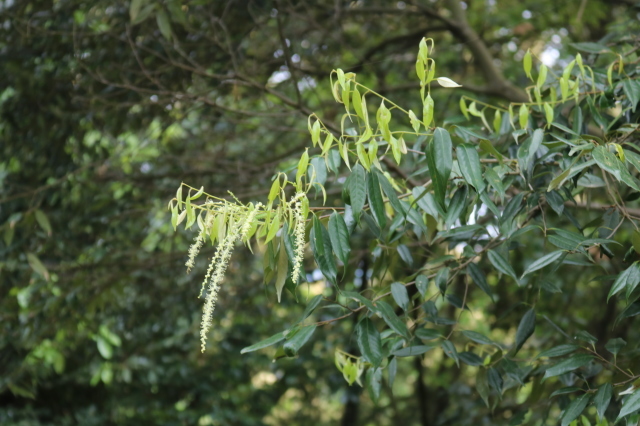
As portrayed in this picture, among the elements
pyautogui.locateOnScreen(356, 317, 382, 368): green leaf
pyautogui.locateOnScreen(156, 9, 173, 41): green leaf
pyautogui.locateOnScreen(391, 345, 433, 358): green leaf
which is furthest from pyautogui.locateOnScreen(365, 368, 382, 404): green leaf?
pyautogui.locateOnScreen(156, 9, 173, 41): green leaf

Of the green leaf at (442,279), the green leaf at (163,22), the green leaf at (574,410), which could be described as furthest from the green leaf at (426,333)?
the green leaf at (163,22)

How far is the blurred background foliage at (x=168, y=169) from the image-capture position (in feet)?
9.55

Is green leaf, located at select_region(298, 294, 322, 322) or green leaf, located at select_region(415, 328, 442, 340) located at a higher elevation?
green leaf, located at select_region(298, 294, 322, 322)

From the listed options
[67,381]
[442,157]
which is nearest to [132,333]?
[67,381]

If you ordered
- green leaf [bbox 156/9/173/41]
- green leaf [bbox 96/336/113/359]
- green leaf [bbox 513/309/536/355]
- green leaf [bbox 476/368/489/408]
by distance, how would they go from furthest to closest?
1. green leaf [bbox 96/336/113/359]
2. green leaf [bbox 156/9/173/41]
3. green leaf [bbox 476/368/489/408]
4. green leaf [bbox 513/309/536/355]

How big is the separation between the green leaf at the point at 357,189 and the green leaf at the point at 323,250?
0.08 meters

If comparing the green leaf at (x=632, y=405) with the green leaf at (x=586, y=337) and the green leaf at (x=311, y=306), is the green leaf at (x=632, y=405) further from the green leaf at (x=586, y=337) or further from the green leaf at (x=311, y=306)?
the green leaf at (x=311, y=306)

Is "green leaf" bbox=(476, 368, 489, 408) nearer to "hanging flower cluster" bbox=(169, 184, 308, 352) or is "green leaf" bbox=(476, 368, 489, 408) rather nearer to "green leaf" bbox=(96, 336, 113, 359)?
"hanging flower cluster" bbox=(169, 184, 308, 352)

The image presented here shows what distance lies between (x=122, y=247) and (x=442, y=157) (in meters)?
2.34

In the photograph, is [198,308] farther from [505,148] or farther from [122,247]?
[505,148]

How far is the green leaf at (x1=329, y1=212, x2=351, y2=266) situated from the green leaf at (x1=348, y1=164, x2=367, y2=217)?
64 mm

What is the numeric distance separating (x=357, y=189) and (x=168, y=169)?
258cm

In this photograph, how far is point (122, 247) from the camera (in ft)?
10.5

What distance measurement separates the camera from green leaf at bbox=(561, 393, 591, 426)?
1.41m
